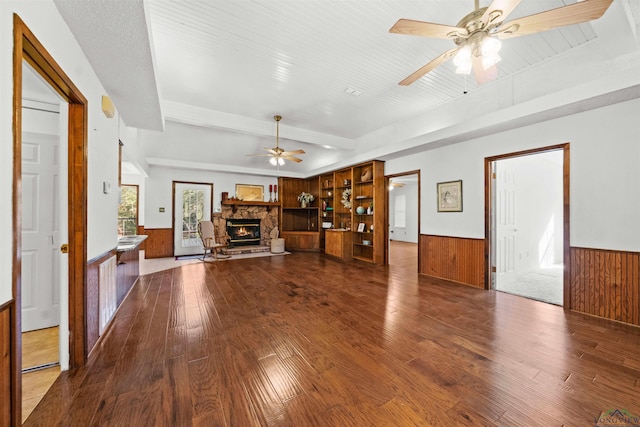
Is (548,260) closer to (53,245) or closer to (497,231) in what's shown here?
(497,231)

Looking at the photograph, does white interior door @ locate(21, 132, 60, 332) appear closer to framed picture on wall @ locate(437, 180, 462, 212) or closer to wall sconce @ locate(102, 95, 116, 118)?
wall sconce @ locate(102, 95, 116, 118)

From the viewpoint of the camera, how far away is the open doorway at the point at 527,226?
4133 millimetres

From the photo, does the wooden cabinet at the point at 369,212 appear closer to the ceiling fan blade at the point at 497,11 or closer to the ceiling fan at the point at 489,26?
the ceiling fan at the point at 489,26

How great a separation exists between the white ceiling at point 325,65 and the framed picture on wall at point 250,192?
11.2 feet

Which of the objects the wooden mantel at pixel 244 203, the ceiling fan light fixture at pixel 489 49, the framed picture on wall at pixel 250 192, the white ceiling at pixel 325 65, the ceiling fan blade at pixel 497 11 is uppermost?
the white ceiling at pixel 325 65

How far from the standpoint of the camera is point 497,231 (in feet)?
14.2

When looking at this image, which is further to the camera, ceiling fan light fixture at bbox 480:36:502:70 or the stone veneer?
the stone veneer

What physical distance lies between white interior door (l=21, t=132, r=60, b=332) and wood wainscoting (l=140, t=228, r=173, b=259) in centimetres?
469

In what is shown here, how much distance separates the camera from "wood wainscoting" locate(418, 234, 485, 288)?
4179 mm

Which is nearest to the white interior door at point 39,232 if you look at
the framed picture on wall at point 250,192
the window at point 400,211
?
the framed picture on wall at point 250,192

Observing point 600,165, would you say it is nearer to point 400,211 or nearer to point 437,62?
point 437,62

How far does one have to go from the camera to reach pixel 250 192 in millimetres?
8297

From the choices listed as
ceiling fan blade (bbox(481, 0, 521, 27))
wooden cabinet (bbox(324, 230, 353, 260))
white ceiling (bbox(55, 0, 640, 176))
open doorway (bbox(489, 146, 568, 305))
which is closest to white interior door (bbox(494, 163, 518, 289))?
open doorway (bbox(489, 146, 568, 305))

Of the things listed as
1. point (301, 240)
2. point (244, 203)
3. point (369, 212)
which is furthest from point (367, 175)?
point (244, 203)
